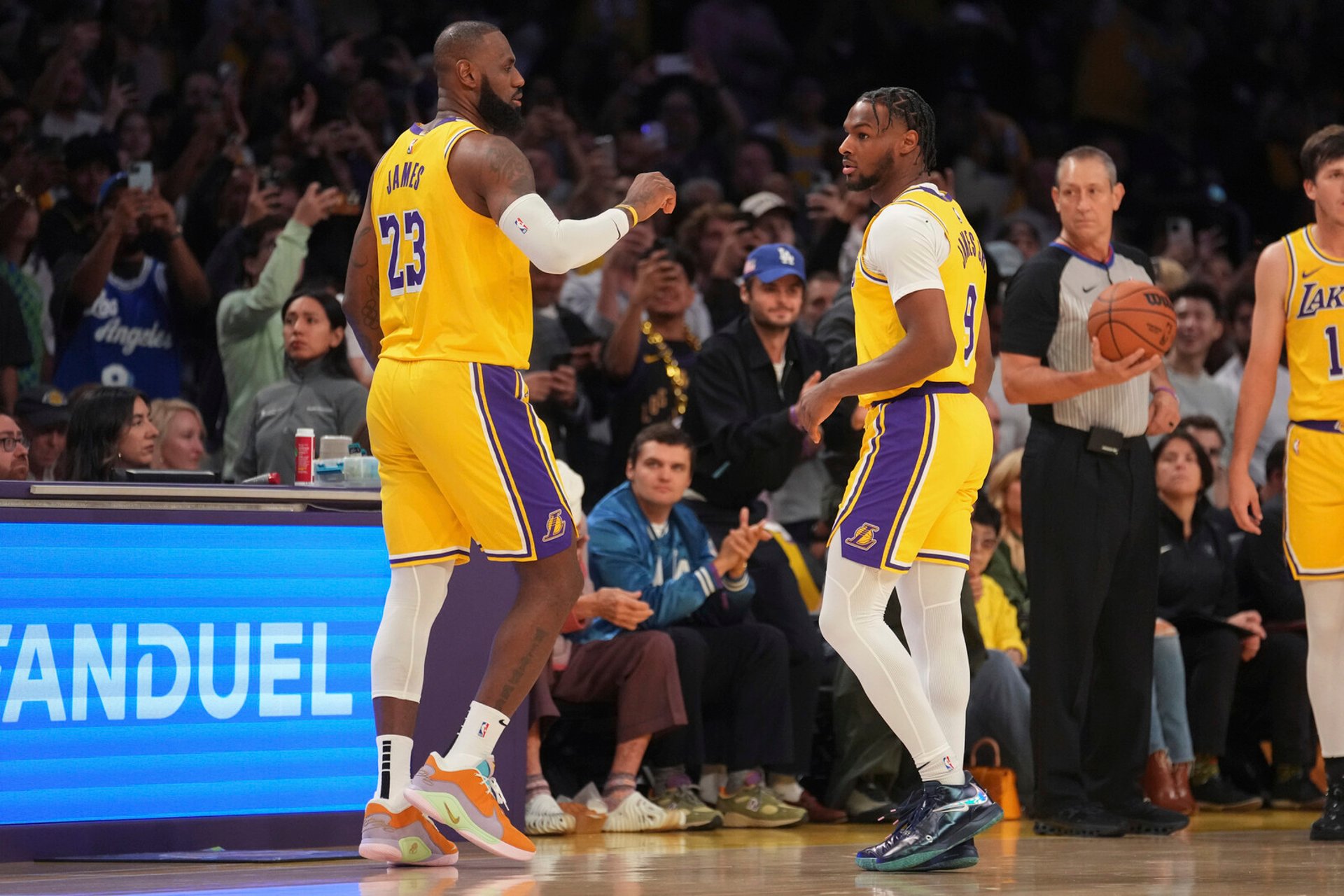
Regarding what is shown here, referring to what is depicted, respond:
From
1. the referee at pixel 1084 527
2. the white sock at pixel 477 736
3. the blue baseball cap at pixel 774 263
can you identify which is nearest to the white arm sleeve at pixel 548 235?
the white sock at pixel 477 736

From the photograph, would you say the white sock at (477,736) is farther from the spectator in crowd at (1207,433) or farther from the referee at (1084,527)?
the spectator in crowd at (1207,433)

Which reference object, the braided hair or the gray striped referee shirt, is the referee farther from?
the braided hair

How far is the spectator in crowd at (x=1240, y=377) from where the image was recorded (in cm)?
938

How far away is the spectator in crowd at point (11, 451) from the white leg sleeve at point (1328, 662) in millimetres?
4500

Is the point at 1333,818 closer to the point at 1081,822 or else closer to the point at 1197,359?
the point at 1081,822

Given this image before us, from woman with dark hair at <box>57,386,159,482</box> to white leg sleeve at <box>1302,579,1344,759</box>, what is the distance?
412cm

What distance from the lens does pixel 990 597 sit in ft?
24.7

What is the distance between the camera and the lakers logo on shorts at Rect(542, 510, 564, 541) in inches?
176

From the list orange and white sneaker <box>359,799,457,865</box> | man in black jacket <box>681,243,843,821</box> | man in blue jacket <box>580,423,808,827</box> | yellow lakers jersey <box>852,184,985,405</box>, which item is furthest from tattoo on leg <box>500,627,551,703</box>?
man in black jacket <box>681,243,843,821</box>

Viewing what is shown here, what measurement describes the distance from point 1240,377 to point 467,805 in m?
6.66

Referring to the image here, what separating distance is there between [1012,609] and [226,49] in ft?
19.7

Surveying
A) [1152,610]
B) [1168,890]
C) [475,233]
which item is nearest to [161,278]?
[475,233]

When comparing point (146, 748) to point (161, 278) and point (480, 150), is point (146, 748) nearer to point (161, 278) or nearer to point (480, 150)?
point (480, 150)

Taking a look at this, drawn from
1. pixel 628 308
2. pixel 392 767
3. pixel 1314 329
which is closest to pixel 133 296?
pixel 628 308
